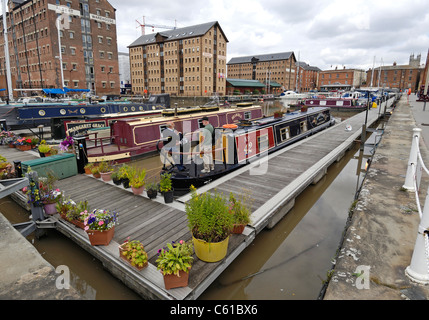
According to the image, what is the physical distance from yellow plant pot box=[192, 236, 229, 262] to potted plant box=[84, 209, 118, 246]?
5.84 feet

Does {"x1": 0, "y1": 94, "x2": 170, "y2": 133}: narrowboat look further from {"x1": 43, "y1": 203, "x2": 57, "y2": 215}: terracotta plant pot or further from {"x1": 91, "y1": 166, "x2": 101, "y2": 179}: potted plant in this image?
{"x1": 43, "y1": 203, "x2": 57, "y2": 215}: terracotta plant pot

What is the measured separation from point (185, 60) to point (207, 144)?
5830 cm

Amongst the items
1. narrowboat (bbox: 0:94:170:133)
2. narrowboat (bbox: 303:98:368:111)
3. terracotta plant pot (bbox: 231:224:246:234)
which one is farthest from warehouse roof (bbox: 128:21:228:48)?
terracotta plant pot (bbox: 231:224:246:234)

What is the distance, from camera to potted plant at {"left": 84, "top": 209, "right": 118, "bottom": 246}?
15.6ft

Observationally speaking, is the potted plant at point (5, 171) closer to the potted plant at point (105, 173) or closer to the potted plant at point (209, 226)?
the potted plant at point (105, 173)

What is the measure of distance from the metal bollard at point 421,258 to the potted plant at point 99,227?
482 centimetres

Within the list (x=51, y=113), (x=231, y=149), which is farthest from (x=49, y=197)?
(x=51, y=113)

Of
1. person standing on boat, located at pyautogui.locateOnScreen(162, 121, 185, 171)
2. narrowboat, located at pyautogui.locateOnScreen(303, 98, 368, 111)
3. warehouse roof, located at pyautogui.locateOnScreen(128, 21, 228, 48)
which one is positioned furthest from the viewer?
warehouse roof, located at pyautogui.locateOnScreen(128, 21, 228, 48)

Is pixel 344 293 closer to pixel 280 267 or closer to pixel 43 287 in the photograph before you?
pixel 280 267

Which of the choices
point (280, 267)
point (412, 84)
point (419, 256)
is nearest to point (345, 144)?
point (280, 267)

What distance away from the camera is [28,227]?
5738 mm

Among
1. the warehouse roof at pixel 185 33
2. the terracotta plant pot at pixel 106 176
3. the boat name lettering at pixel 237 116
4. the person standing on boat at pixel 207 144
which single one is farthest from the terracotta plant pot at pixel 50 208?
the warehouse roof at pixel 185 33

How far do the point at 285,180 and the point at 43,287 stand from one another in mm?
6937

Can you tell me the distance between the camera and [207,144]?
307 inches
